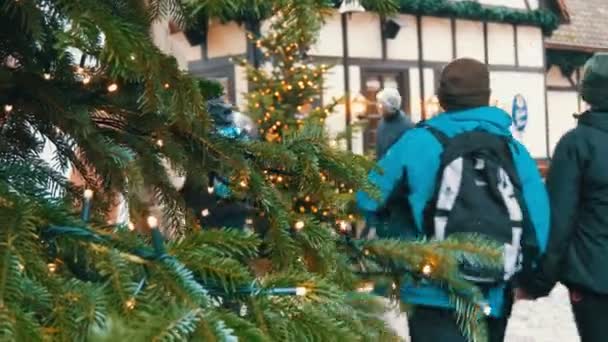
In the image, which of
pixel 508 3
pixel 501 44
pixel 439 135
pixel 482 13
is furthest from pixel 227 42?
pixel 439 135

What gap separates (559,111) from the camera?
65.5 feet

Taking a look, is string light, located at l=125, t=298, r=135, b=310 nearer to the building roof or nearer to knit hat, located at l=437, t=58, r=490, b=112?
knit hat, located at l=437, t=58, r=490, b=112

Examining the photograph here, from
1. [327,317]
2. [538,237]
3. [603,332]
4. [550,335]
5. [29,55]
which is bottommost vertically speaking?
[550,335]

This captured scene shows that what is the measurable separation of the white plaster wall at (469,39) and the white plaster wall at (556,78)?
123 inches

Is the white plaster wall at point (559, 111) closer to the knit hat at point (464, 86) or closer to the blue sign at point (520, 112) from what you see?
the blue sign at point (520, 112)

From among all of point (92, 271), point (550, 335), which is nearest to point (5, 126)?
point (92, 271)

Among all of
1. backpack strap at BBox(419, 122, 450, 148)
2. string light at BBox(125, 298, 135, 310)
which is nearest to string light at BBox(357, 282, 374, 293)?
string light at BBox(125, 298, 135, 310)

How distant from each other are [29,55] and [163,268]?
71 centimetres

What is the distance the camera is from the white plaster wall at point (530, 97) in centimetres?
1783

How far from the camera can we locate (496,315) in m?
2.92

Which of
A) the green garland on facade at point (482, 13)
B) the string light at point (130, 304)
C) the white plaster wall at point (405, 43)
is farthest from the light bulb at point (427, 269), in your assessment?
the white plaster wall at point (405, 43)

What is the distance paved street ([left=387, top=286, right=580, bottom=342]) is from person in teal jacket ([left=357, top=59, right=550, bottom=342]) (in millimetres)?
3477

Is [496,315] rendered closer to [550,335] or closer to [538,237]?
[538,237]

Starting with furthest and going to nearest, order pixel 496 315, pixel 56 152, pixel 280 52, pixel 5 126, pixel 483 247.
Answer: pixel 280 52, pixel 496 315, pixel 56 152, pixel 5 126, pixel 483 247
